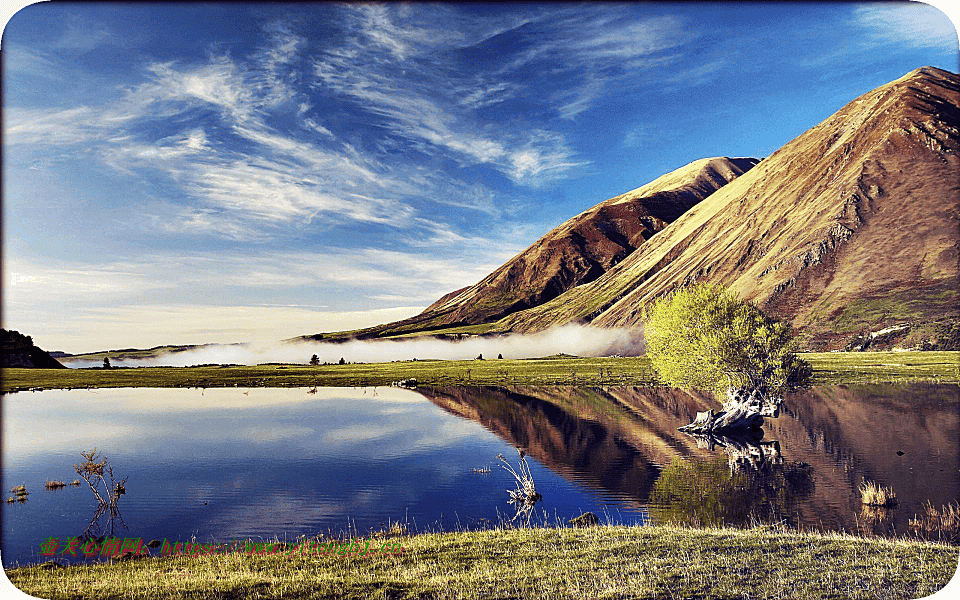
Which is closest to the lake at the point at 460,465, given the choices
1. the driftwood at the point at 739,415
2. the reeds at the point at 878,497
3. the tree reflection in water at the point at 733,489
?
the tree reflection in water at the point at 733,489

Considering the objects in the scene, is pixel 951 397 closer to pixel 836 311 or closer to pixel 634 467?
pixel 634 467

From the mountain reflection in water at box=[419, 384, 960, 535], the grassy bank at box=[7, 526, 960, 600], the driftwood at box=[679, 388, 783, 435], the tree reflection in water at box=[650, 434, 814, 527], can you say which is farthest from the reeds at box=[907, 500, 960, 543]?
the driftwood at box=[679, 388, 783, 435]

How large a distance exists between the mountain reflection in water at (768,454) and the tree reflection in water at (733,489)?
68 millimetres

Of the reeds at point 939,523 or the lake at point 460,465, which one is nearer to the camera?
the reeds at point 939,523

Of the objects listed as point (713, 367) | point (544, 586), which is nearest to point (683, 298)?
point (713, 367)

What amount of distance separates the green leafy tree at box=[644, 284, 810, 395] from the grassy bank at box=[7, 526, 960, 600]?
36635mm

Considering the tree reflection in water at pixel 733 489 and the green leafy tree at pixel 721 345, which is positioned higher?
the green leafy tree at pixel 721 345

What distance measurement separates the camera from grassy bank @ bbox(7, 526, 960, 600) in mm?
13219

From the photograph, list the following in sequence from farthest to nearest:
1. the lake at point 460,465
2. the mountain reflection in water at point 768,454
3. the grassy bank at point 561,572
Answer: the mountain reflection in water at point 768,454 → the lake at point 460,465 → the grassy bank at point 561,572

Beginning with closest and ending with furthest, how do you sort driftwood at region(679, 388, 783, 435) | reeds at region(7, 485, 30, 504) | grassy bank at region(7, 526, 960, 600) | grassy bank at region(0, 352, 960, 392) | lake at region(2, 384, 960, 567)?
grassy bank at region(7, 526, 960, 600)
lake at region(2, 384, 960, 567)
reeds at region(7, 485, 30, 504)
driftwood at region(679, 388, 783, 435)
grassy bank at region(0, 352, 960, 392)

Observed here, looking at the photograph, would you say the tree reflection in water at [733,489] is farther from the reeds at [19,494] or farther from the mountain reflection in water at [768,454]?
the reeds at [19,494]

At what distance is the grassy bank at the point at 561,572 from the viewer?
1322 cm

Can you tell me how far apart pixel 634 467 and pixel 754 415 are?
21.6 meters

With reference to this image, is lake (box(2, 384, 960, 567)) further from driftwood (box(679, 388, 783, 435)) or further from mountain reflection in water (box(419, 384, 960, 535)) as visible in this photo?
driftwood (box(679, 388, 783, 435))
